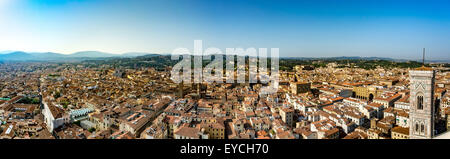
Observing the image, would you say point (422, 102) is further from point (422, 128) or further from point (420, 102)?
point (422, 128)

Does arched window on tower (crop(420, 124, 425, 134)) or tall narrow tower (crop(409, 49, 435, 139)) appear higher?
tall narrow tower (crop(409, 49, 435, 139))

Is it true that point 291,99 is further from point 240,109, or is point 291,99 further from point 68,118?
point 68,118

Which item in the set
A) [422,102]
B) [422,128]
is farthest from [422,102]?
[422,128]

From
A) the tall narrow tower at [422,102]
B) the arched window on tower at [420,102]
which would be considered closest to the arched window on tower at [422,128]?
the tall narrow tower at [422,102]

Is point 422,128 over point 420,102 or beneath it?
beneath

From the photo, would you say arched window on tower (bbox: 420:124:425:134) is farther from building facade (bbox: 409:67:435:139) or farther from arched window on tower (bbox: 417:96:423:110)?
arched window on tower (bbox: 417:96:423:110)

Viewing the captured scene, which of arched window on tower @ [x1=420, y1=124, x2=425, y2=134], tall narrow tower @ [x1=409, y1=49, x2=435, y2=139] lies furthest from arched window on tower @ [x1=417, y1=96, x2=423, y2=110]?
arched window on tower @ [x1=420, y1=124, x2=425, y2=134]

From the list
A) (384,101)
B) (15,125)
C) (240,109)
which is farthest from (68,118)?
(384,101)

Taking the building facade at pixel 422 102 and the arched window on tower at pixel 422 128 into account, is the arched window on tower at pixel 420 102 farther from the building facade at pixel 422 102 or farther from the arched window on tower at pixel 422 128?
the arched window on tower at pixel 422 128
